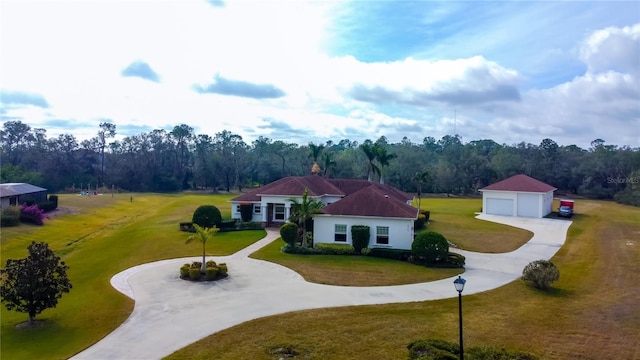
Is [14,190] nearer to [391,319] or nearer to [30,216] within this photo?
[30,216]

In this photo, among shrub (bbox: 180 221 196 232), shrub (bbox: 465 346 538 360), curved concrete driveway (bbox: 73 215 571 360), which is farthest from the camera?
shrub (bbox: 180 221 196 232)

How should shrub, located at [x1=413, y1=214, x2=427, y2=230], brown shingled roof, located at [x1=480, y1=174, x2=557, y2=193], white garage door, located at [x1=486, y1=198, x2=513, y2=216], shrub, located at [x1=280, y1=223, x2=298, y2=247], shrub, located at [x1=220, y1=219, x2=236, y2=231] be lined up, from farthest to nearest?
1. white garage door, located at [x1=486, y1=198, x2=513, y2=216]
2. brown shingled roof, located at [x1=480, y1=174, x2=557, y2=193]
3. shrub, located at [x1=413, y1=214, x2=427, y2=230]
4. shrub, located at [x1=220, y1=219, x2=236, y2=231]
5. shrub, located at [x1=280, y1=223, x2=298, y2=247]

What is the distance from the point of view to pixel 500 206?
50750 mm

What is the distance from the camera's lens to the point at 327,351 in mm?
14641

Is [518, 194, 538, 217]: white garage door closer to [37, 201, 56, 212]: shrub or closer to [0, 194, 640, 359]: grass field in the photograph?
[0, 194, 640, 359]: grass field

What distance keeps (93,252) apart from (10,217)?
12.0 m

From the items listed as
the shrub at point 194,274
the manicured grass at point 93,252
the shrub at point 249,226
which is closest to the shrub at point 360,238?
the manicured grass at point 93,252

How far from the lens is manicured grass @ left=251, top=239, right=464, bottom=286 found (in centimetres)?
2338

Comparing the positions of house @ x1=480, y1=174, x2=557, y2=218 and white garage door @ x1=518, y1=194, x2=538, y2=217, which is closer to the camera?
house @ x1=480, y1=174, x2=557, y2=218

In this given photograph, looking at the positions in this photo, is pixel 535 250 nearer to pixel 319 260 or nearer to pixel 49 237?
pixel 319 260

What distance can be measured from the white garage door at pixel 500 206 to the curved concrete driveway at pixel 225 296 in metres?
21.5

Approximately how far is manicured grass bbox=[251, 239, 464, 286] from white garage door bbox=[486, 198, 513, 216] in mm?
26859

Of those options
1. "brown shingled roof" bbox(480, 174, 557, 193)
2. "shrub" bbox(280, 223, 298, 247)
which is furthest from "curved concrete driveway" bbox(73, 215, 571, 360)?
"brown shingled roof" bbox(480, 174, 557, 193)


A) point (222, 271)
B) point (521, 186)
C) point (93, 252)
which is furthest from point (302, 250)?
point (521, 186)
